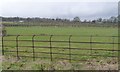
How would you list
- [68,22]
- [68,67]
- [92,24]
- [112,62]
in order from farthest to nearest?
[68,22] → [92,24] → [112,62] → [68,67]

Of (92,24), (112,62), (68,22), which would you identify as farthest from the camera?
(68,22)

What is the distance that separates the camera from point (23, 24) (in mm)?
111125

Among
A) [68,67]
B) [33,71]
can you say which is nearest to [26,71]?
[33,71]

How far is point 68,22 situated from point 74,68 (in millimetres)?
105118

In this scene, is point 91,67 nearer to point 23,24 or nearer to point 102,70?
point 102,70

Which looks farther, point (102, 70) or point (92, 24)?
point (92, 24)

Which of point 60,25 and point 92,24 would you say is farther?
point 60,25

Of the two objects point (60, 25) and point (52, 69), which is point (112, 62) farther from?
point (60, 25)

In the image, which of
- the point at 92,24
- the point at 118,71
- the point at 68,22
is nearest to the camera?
the point at 118,71

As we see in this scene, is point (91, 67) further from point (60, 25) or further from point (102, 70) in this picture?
point (60, 25)

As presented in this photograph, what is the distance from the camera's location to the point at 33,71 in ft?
29.9

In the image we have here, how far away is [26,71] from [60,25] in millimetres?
109903

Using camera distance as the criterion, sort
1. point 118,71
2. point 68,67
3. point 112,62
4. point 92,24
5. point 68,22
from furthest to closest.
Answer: point 68,22 → point 92,24 → point 112,62 → point 68,67 → point 118,71

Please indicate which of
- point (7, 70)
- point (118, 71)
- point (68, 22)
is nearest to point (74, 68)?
point (118, 71)
